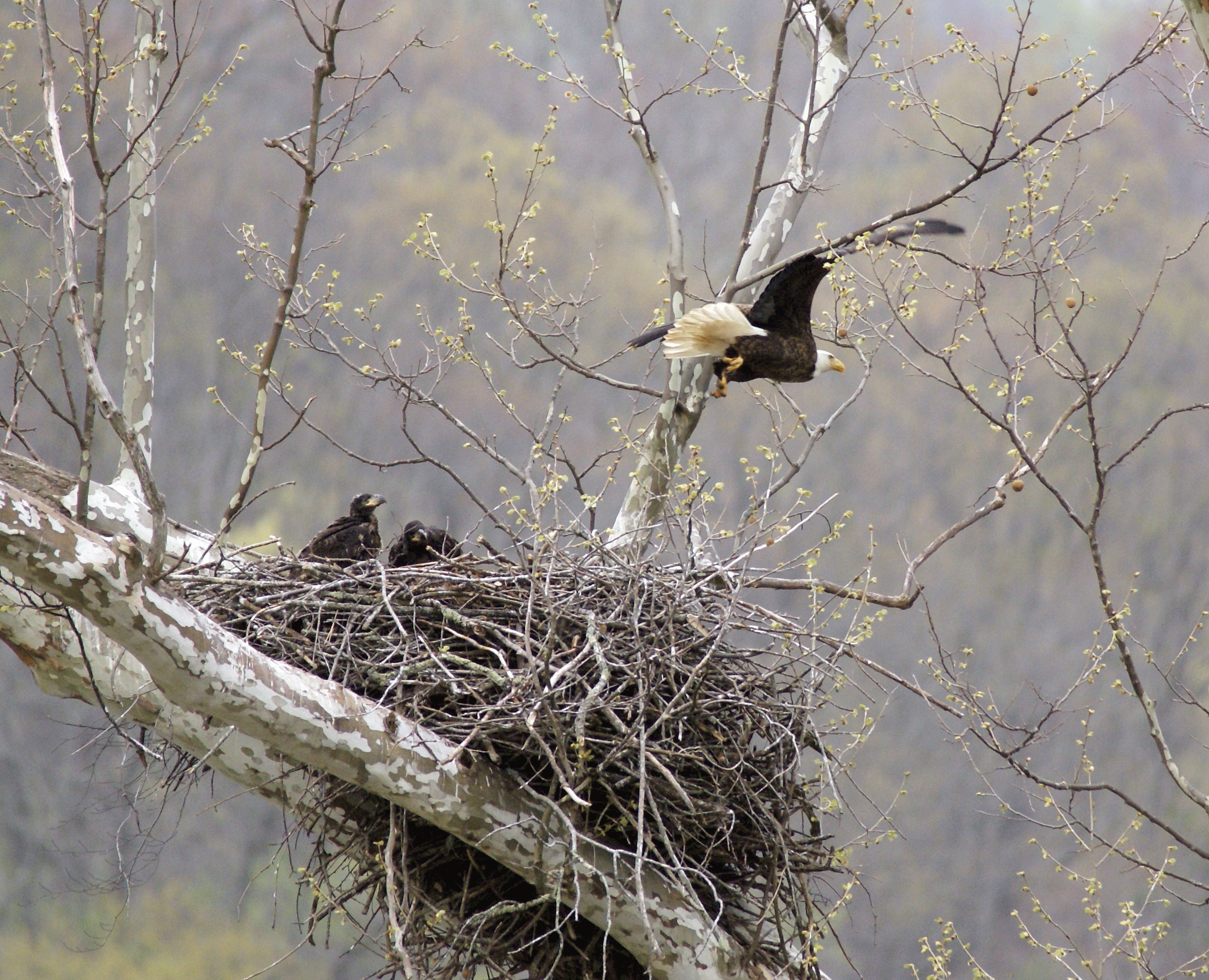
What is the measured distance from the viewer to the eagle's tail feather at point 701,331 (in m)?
4.77

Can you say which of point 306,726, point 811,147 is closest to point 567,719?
point 306,726

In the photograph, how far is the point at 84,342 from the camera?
296cm

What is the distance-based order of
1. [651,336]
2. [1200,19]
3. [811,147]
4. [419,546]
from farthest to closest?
[811,147] < [651,336] < [419,546] < [1200,19]

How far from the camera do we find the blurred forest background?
562 inches

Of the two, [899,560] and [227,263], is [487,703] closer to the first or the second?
[227,263]

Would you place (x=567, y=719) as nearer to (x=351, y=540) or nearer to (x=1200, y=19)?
(x=351, y=540)

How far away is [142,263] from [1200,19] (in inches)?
163

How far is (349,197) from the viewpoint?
17266 millimetres

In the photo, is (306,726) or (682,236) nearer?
(306,726)

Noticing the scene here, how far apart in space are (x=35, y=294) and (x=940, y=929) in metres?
13.7

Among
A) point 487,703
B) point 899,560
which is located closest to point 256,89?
point 899,560

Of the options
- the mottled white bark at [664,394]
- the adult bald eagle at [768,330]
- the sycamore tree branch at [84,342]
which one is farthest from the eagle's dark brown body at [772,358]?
the sycamore tree branch at [84,342]

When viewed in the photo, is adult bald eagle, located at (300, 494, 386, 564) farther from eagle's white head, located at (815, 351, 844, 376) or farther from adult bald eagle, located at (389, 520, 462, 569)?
eagle's white head, located at (815, 351, 844, 376)

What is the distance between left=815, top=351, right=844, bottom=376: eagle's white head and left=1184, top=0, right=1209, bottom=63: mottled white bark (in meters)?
2.92
